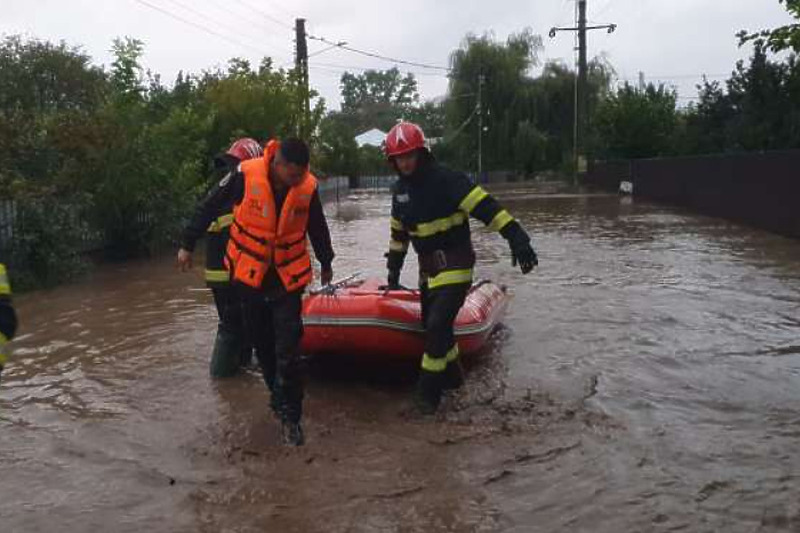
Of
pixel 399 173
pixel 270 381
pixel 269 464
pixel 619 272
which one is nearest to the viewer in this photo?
pixel 269 464

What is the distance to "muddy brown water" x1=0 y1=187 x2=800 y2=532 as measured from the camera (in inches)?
161

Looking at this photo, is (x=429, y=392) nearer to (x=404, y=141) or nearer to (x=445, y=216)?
(x=445, y=216)

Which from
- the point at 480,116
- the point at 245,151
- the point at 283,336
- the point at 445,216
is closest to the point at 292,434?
the point at 283,336

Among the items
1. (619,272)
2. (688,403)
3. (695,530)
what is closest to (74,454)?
(695,530)

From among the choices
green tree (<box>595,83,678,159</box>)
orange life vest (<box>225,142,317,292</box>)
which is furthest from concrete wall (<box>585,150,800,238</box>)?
orange life vest (<box>225,142,317,292</box>)

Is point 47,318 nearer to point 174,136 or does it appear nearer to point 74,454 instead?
point 74,454

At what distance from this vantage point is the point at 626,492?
4.26m

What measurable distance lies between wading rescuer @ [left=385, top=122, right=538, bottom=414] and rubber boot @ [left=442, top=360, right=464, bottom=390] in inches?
11.4

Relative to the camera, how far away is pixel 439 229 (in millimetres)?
5578

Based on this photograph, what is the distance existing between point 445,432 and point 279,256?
146cm

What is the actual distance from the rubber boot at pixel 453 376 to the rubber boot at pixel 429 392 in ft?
1.25

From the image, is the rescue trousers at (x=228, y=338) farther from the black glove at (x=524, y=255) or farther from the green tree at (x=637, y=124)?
the green tree at (x=637, y=124)

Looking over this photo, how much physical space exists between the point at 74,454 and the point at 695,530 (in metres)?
3.34

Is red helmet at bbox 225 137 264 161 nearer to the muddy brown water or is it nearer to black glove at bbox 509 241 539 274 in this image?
the muddy brown water
